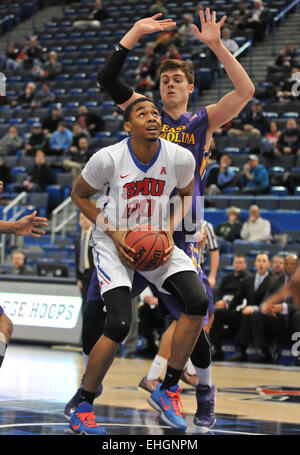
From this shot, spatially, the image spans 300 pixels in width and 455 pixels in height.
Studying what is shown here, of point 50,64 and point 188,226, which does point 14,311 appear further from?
point 50,64

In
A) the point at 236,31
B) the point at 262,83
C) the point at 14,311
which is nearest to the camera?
the point at 14,311

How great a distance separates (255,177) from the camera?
14852 millimetres

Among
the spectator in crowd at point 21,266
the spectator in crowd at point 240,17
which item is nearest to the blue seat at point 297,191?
the spectator in crowd at point 21,266

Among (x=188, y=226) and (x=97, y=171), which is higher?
(x=97, y=171)

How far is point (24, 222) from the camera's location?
557 centimetres

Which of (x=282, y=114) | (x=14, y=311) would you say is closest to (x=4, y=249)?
(x=14, y=311)

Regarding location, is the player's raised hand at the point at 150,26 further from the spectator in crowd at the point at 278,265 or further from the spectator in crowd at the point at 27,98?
the spectator in crowd at the point at 27,98

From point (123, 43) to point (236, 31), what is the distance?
15.1 meters

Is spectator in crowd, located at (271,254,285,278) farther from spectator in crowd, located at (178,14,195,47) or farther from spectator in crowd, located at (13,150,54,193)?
spectator in crowd, located at (178,14,195,47)

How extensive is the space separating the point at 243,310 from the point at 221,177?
4266 millimetres

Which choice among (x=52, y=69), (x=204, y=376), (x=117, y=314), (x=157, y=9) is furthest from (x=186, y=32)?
(x=117, y=314)

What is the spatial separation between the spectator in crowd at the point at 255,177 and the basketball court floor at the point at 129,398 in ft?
14.0

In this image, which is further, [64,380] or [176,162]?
[64,380]

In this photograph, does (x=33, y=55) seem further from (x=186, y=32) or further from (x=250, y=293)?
(x=250, y=293)
